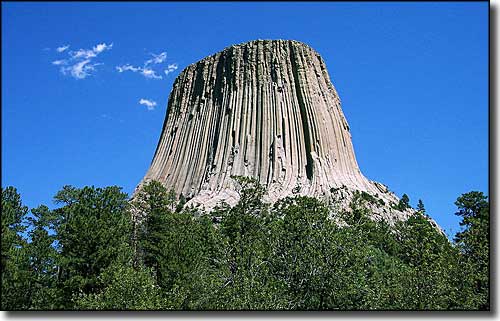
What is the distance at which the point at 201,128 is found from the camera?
69375mm

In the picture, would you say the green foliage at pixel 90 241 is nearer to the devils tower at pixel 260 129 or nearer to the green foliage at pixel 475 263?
the green foliage at pixel 475 263

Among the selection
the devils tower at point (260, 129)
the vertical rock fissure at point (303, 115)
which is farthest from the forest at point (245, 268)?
the vertical rock fissure at point (303, 115)

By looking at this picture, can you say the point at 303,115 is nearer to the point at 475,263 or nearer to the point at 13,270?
the point at 475,263

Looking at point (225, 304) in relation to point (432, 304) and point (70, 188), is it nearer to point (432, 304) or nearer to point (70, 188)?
point (432, 304)

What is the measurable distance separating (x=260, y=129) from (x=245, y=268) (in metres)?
47.5

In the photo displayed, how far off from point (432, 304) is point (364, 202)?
39245 millimetres

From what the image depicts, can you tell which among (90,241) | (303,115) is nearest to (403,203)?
(303,115)

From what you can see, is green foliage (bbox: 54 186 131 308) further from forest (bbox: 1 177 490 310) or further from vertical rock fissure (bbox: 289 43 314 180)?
vertical rock fissure (bbox: 289 43 314 180)

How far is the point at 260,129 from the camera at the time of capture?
66.4 metres

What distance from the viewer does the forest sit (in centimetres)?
1691

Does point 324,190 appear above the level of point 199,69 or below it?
below

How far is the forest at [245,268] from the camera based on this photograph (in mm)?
16906

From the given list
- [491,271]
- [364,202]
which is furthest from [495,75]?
[364,202]

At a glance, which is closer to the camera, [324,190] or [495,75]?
[495,75]
